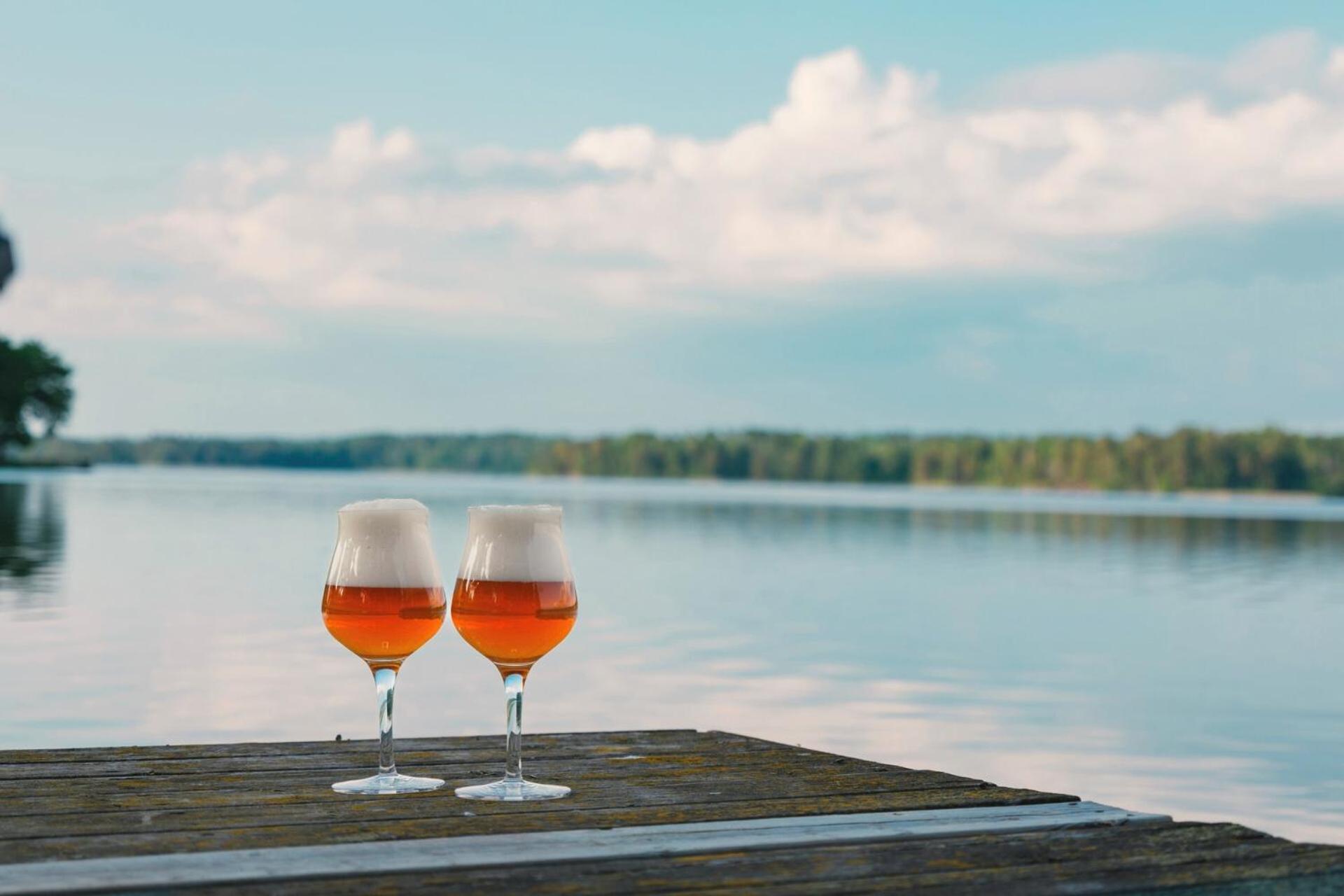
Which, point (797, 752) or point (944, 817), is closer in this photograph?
point (944, 817)

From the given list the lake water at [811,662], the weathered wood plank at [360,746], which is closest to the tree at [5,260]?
the lake water at [811,662]

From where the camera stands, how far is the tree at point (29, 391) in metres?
111

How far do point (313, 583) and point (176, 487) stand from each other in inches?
3593

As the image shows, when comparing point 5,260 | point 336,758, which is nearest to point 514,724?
point 336,758

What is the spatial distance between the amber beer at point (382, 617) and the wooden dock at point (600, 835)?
357mm

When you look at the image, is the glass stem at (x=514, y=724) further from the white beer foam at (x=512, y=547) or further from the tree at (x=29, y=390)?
the tree at (x=29, y=390)

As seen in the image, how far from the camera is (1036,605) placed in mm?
29047

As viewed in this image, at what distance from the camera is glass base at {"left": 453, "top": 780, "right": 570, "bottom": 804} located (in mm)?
3721

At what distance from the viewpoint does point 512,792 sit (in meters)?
3.73

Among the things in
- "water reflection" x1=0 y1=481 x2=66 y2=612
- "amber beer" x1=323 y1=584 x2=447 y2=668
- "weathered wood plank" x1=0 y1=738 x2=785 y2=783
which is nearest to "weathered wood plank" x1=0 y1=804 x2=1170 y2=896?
"amber beer" x1=323 y1=584 x2=447 y2=668

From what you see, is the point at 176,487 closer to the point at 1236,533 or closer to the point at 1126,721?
the point at 1236,533

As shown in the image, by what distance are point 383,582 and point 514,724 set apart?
436mm

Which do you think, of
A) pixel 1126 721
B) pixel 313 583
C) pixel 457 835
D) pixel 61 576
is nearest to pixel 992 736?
pixel 1126 721

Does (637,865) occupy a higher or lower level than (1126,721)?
higher
